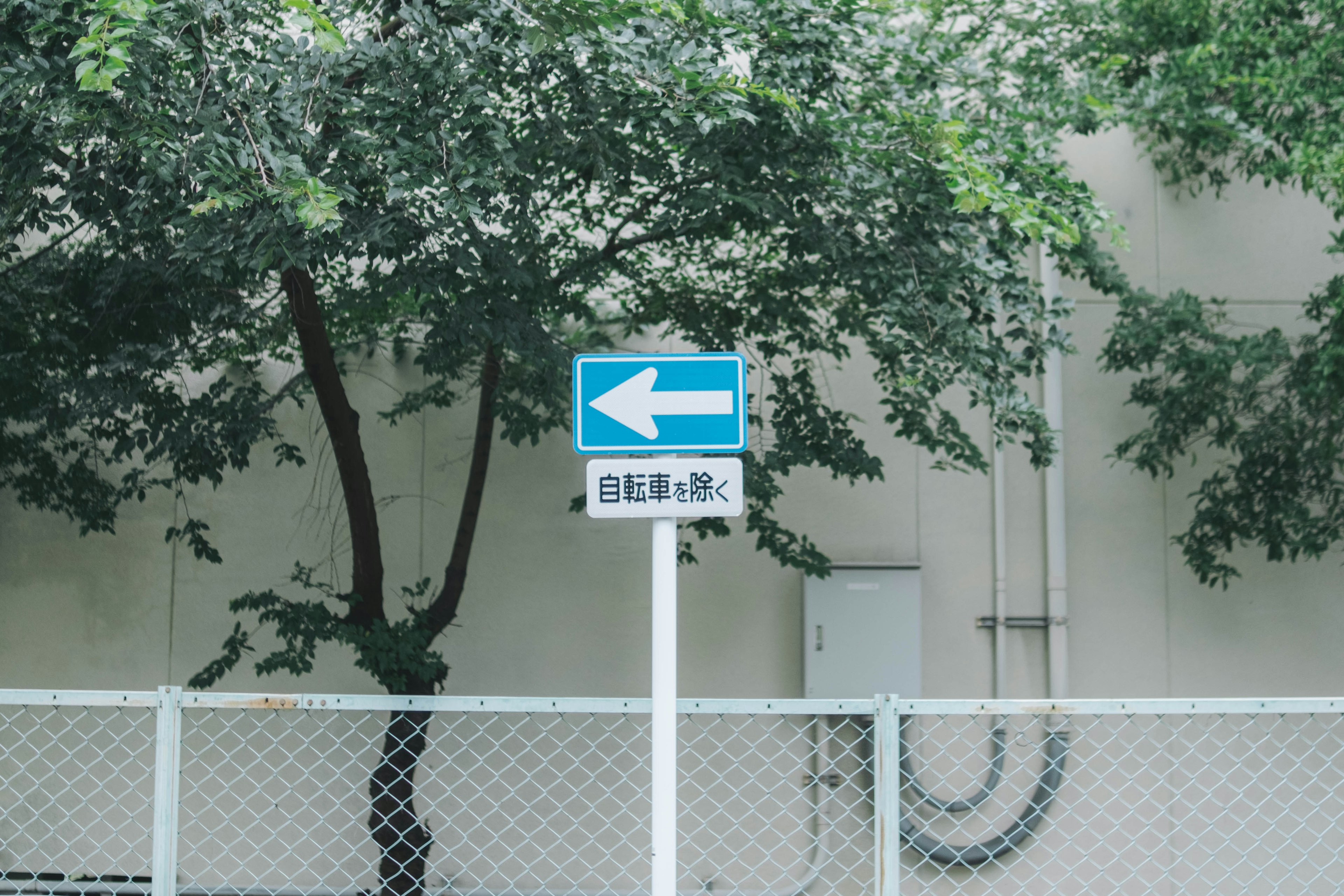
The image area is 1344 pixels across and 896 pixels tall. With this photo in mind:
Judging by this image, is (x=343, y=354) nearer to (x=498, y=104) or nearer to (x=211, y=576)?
(x=211, y=576)

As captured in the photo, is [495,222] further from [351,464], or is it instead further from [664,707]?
[664,707]

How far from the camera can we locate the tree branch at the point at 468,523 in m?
5.19

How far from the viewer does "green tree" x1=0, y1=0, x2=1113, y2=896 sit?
10.4 ft

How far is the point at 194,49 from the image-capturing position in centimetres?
313

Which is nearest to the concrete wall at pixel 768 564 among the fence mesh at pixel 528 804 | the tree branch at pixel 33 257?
the fence mesh at pixel 528 804

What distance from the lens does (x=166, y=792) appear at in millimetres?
2232

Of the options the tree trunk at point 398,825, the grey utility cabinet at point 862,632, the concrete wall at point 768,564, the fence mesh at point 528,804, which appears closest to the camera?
the tree trunk at point 398,825

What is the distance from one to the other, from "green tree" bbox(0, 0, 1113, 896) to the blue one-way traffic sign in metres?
1.17

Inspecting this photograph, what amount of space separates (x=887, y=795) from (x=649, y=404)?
97 cm

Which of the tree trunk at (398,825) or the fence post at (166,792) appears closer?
the fence post at (166,792)

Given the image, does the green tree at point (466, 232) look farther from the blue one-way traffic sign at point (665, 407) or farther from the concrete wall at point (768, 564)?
A: the blue one-way traffic sign at point (665, 407)

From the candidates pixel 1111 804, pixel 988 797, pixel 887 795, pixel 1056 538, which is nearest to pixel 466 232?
pixel 887 795

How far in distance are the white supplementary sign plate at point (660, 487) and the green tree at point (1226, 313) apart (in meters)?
3.55

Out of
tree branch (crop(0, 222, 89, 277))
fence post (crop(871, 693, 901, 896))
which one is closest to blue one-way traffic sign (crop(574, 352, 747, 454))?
fence post (crop(871, 693, 901, 896))
